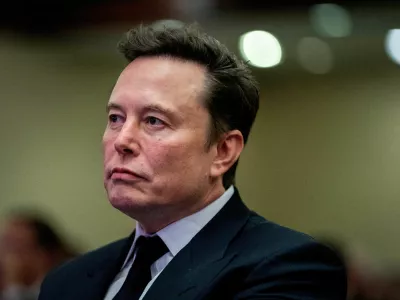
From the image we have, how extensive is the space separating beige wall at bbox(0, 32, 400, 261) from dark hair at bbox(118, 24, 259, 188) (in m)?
2.71

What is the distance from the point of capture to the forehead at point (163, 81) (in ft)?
4.71

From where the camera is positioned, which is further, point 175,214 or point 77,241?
point 77,241

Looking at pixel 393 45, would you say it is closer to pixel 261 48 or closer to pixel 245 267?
pixel 261 48

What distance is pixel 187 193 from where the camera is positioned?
1.44 m

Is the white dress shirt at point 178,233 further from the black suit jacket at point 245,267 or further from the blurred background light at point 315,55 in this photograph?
the blurred background light at point 315,55

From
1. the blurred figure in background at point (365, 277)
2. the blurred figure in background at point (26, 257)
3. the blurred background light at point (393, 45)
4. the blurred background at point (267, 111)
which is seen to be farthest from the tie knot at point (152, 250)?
the blurred background light at point (393, 45)

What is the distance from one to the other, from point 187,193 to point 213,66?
250mm

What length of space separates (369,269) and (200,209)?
8.14ft

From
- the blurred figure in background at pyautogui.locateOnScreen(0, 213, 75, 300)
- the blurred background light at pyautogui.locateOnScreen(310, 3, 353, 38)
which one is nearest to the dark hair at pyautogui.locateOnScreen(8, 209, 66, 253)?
the blurred figure in background at pyautogui.locateOnScreen(0, 213, 75, 300)

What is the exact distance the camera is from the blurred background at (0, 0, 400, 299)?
3908mm

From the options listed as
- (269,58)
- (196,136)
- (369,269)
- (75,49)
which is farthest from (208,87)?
(75,49)

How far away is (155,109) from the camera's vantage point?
142 centimetres

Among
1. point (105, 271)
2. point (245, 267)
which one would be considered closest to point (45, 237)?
point (105, 271)

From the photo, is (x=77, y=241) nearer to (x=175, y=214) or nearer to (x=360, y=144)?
(x=360, y=144)
